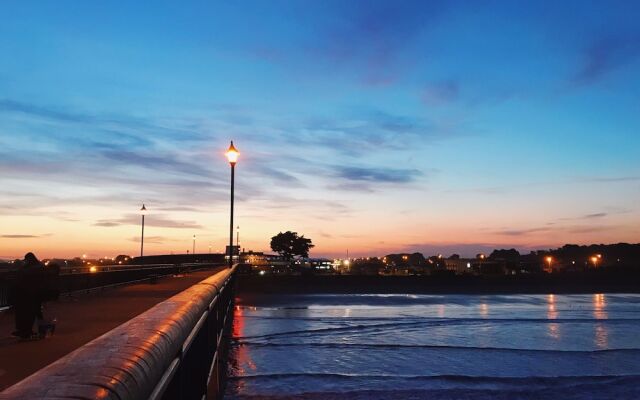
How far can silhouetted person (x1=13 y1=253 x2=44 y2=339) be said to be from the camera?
11.1 m

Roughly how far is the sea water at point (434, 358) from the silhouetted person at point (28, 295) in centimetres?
402

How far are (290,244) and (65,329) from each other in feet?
480

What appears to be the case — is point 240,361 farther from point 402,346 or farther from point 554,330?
point 554,330

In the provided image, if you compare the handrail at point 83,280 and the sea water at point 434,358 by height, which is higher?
the handrail at point 83,280

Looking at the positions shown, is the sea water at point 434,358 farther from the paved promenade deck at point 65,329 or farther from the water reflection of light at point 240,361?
the paved promenade deck at point 65,329

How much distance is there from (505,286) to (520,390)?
64.4m

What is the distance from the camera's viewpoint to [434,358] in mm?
16969

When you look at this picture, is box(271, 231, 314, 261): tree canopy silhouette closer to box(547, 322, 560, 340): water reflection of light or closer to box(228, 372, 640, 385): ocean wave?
box(547, 322, 560, 340): water reflection of light

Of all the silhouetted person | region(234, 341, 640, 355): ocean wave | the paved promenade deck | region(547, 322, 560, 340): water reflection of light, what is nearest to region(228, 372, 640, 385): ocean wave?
the paved promenade deck

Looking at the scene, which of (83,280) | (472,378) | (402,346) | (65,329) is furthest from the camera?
(83,280)

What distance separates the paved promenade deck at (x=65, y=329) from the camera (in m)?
8.62

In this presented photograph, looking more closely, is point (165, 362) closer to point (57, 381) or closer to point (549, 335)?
point (57, 381)

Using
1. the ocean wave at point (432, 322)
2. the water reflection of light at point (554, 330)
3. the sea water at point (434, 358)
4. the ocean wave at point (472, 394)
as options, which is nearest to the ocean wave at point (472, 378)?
the sea water at point (434, 358)

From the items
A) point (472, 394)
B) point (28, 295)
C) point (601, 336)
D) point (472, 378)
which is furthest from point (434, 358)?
point (28, 295)
